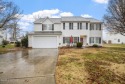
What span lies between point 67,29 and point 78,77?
2788 centimetres

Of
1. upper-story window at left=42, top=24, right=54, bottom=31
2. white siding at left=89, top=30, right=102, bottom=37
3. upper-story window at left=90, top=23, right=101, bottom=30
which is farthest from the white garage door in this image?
upper-story window at left=90, top=23, right=101, bottom=30

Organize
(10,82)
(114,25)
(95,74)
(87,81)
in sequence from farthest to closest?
1. (114,25)
2. (95,74)
3. (87,81)
4. (10,82)

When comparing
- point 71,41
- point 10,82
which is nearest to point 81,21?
point 71,41

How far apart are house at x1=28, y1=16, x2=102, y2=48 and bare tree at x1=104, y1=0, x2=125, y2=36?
2.23 metres

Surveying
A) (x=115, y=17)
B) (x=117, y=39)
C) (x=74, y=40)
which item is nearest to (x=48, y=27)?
(x=74, y=40)

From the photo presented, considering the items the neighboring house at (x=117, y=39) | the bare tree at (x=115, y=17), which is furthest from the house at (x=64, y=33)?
the neighboring house at (x=117, y=39)

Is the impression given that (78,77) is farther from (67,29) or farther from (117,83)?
A: (67,29)

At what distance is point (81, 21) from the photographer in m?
38.1

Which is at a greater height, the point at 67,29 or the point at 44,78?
the point at 67,29

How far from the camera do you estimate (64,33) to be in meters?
37.9

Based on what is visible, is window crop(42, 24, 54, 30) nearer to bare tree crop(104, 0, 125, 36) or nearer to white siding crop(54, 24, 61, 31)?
white siding crop(54, 24, 61, 31)

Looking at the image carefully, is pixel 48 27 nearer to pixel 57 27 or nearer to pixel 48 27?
pixel 48 27

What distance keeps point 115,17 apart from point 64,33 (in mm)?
10331

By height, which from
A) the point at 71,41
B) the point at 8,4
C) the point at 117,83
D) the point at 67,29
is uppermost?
the point at 8,4
